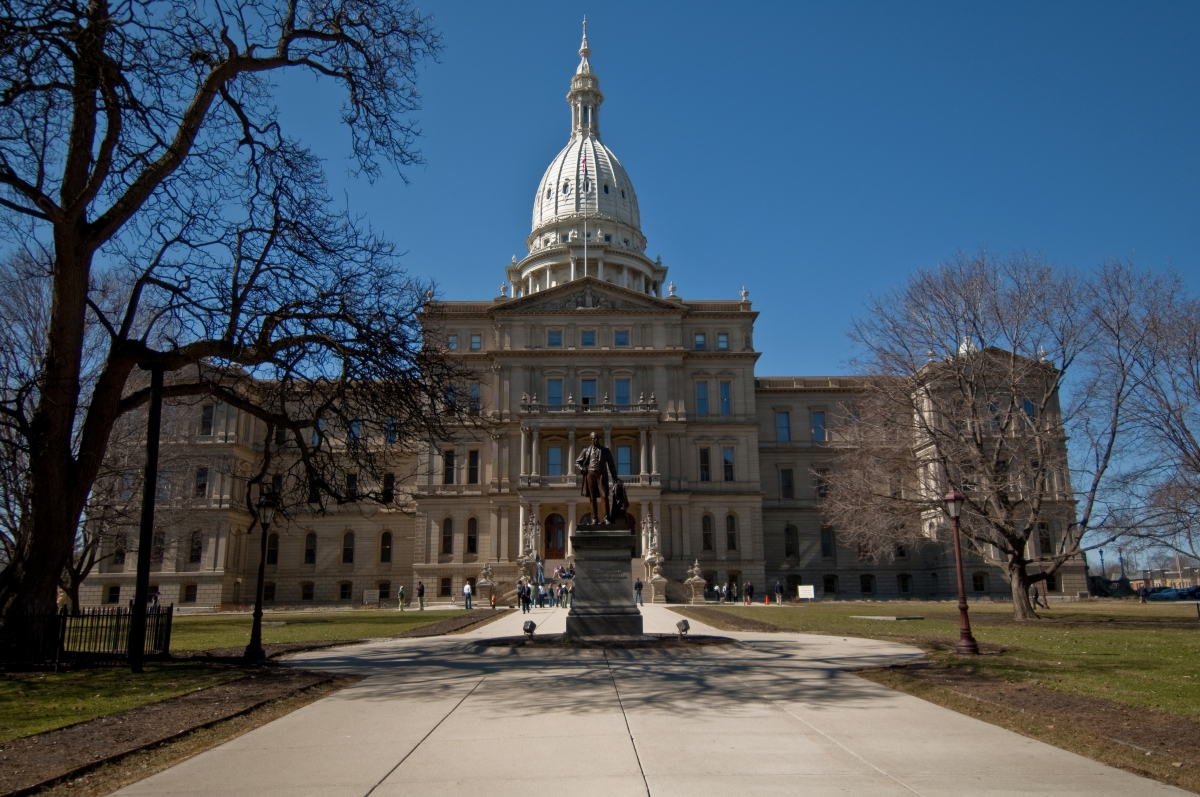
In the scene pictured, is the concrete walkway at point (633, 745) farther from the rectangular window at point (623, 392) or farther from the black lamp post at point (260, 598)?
the rectangular window at point (623, 392)

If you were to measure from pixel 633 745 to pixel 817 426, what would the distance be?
70.8 meters

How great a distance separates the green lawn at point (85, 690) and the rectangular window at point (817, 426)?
66.1 metres

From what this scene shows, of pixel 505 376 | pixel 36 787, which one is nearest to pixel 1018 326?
pixel 36 787

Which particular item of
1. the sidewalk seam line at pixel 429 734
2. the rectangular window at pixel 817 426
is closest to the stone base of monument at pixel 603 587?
the sidewalk seam line at pixel 429 734

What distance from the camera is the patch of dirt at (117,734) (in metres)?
8.12

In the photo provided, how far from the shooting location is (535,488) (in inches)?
2489

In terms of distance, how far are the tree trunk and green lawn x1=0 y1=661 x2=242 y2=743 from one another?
Answer: 2755 cm

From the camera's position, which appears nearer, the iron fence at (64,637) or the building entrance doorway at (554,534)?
the iron fence at (64,637)

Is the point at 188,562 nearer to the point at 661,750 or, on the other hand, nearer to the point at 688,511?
the point at 688,511

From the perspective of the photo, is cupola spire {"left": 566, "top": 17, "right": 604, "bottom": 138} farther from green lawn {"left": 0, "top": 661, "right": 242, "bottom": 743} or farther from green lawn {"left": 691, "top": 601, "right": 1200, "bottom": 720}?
green lawn {"left": 0, "top": 661, "right": 242, "bottom": 743}

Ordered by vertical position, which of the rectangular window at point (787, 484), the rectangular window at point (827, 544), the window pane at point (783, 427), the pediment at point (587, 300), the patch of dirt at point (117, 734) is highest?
the pediment at point (587, 300)

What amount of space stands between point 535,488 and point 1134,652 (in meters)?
46.9

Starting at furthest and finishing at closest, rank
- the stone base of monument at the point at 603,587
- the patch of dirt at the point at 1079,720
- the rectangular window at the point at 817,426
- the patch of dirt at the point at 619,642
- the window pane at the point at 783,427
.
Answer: the window pane at the point at 783,427 < the rectangular window at the point at 817,426 < the stone base of monument at the point at 603,587 < the patch of dirt at the point at 619,642 < the patch of dirt at the point at 1079,720

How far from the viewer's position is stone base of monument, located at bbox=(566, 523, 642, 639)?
832 inches
